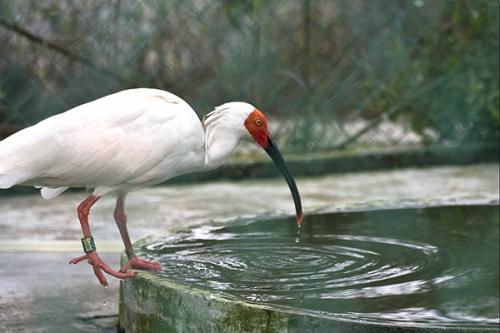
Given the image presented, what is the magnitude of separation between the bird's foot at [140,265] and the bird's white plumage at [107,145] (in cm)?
28

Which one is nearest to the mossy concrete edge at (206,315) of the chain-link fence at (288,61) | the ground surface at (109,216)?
the ground surface at (109,216)

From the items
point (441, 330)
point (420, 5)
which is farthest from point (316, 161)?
point (441, 330)

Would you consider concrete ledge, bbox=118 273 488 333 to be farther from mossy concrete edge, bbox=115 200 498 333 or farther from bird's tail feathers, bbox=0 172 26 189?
bird's tail feathers, bbox=0 172 26 189

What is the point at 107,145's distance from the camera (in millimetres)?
3961

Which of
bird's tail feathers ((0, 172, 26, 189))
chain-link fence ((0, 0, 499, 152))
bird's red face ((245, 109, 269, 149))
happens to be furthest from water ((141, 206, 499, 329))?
chain-link fence ((0, 0, 499, 152))

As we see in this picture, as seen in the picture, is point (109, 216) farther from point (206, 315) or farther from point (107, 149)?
point (206, 315)

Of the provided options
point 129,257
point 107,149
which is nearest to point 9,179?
point 107,149

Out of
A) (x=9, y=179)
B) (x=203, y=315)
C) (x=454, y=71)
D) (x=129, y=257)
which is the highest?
(x=454, y=71)

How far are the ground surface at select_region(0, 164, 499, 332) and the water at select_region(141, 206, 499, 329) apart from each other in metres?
0.26

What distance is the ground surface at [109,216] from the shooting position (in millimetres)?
4375

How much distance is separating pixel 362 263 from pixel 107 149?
100 cm

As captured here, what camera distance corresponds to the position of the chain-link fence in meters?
7.72

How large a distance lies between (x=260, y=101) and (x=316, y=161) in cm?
62

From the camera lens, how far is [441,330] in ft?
10.3
